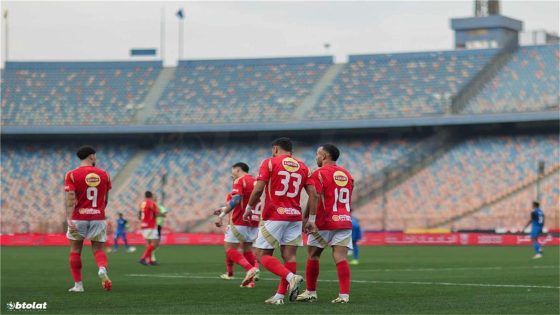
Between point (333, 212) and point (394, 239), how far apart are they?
131 ft

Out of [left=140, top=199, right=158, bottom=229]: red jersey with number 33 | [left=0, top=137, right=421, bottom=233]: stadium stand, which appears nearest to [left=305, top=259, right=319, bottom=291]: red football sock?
[left=140, top=199, right=158, bottom=229]: red jersey with number 33

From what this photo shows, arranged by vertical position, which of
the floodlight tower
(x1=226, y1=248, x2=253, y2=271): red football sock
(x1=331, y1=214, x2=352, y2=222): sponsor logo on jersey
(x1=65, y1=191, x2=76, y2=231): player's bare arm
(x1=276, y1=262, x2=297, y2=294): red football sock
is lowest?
(x1=276, y1=262, x2=297, y2=294): red football sock

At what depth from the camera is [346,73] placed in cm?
7500

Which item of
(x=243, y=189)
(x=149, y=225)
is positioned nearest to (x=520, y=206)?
(x=149, y=225)

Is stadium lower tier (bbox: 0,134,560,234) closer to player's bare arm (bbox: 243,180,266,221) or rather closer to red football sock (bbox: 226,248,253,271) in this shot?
red football sock (bbox: 226,248,253,271)

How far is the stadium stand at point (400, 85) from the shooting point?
70125 mm

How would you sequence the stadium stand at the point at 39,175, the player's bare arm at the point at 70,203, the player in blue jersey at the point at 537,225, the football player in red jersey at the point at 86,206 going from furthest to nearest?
the stadium stand at the point at 39,175, the player in blue jersey at the point at 537,225, the football player in red jersey at the point at 86,206, the player's bare arm at the point at 70,203

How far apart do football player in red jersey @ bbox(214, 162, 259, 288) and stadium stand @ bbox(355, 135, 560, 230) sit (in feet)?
132

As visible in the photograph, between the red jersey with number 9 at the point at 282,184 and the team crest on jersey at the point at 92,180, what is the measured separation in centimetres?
337

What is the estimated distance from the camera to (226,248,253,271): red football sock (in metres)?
20.1

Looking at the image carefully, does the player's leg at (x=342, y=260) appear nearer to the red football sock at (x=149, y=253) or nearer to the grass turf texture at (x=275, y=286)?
the grass turf texture at (x=275, y=286)

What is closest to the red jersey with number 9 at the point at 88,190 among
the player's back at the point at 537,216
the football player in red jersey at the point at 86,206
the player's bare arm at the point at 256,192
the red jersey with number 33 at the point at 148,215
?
the football player in red jersey at the point at 86,206

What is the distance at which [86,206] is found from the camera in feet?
58.8

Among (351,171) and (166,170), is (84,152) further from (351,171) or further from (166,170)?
(166,170)
